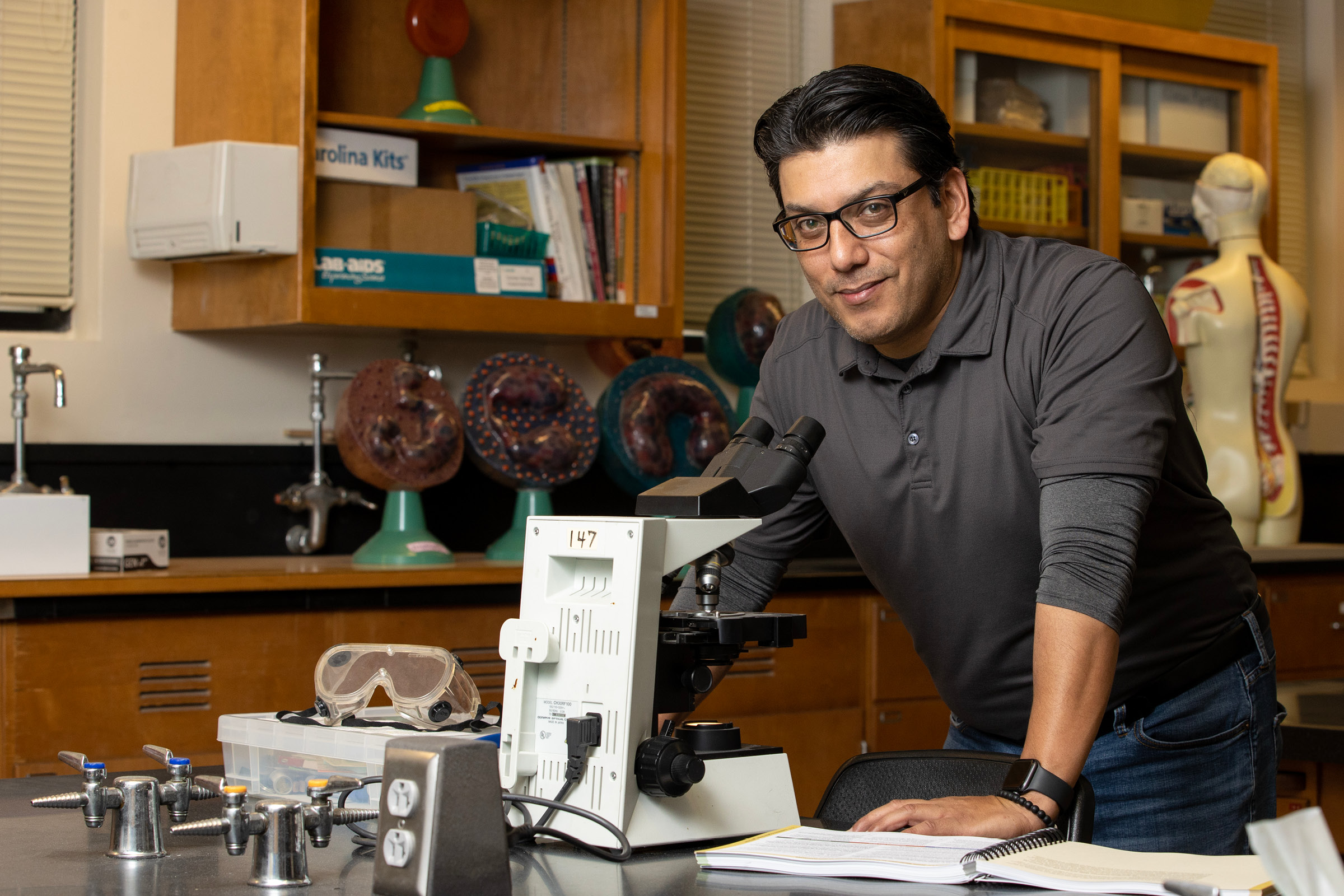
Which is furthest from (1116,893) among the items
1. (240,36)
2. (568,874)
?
(240,36)

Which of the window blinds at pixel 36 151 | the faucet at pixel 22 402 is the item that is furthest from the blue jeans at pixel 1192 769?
the window blinds at pixel 36 151

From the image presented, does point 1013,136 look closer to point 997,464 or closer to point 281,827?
point 997,464

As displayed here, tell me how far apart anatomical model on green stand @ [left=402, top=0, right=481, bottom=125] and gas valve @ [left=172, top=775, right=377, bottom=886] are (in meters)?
2.12

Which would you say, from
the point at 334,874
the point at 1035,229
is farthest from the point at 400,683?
the point at 1035,229

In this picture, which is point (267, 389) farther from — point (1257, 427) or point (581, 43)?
point (1257, 427)

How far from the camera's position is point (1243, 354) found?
3.64 m

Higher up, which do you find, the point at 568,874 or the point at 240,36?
the point at 240,36

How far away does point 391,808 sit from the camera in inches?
35.9

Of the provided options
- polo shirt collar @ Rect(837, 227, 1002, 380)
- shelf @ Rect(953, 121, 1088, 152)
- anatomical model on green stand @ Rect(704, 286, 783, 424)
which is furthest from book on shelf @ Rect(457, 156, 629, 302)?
polo shirt collar @ Rect(837, 227, 1002, 380)

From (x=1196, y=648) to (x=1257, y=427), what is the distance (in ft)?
7.86

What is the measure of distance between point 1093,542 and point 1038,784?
225 mm

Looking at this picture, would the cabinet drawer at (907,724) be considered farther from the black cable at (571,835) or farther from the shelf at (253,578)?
the black cable at (571,835)

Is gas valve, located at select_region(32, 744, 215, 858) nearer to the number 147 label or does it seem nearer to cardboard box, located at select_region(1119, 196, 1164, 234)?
the number 147 label

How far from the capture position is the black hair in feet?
4.60
